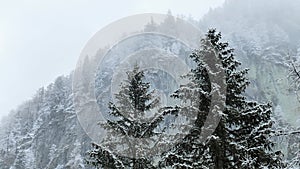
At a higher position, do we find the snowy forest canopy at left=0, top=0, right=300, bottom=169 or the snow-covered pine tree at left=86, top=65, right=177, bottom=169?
the snowy forest canopy at left=0, top=0, right=300, bottom=169

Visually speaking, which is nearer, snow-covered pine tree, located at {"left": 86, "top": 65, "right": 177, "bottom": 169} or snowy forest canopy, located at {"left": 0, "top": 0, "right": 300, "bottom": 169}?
snow-covered pine tree, located at {"left": 86, "top": 65, "right": 177, "bottom": 169}

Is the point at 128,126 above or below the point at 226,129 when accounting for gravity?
above

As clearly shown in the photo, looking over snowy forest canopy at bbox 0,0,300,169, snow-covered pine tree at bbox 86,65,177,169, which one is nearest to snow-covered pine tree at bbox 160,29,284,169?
snow-covered pine tree at bbox 86,65,177,169

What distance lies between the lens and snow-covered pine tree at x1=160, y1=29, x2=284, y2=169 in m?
13.3

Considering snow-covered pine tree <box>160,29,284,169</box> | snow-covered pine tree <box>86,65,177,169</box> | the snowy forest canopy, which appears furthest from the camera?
the snowy forest canopy

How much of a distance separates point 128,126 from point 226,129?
4.06 meters

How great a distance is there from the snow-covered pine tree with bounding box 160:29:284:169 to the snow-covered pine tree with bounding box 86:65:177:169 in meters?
1.75

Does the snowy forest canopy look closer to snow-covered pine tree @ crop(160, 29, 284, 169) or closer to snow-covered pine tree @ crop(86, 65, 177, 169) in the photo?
snow-covered pine tree @ crop(86, 65, 177, 169)

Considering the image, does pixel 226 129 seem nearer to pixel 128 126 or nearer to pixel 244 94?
pixel 128 126

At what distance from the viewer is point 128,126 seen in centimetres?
1642

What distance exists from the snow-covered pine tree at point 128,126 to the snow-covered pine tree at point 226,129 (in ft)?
5.75

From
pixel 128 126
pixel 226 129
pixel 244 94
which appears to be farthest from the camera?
pixel 244 94

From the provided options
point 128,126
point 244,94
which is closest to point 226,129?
point 128,126

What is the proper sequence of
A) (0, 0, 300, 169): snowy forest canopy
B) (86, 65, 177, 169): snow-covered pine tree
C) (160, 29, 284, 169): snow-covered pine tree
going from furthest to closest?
(0, 0, 300, 169): snowy forest canopy
(86, 65, 177, 169): snow-covered pine tree
(160, 29, 284, 169): snow-covered pine tree
